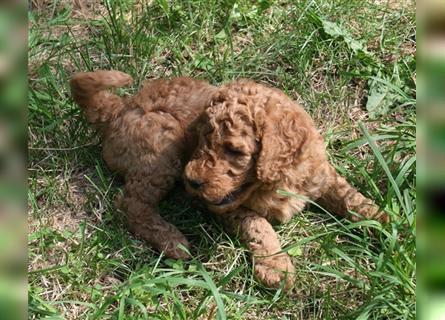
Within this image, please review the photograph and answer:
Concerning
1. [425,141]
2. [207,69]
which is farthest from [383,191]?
[425,141]

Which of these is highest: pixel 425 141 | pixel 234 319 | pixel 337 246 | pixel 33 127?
pixel 425 141

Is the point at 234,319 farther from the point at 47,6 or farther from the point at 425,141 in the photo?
the point at 47,6

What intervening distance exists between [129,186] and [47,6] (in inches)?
89.1

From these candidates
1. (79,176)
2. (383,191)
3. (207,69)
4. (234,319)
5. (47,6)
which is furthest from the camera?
(47,6)

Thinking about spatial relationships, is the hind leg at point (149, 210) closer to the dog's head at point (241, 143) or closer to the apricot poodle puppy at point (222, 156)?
the apricot poodle puppy at point (222, 156)

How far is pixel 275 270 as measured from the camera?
3072 millimetres

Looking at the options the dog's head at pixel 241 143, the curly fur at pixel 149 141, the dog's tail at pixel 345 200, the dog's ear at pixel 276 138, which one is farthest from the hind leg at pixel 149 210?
the dog's tail at pixel 345 200

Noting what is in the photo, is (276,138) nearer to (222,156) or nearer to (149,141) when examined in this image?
(222,156)

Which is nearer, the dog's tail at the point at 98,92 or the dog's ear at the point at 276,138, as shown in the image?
the dog's ear at the point at 276,138

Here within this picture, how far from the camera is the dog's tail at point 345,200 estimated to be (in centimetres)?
333

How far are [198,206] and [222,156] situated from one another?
0.83 meters

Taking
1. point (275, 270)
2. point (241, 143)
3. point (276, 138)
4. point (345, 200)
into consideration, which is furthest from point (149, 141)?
point (345, 200)

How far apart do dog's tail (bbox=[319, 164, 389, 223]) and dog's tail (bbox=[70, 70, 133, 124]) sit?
1.39 meters

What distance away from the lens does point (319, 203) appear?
3541mm
